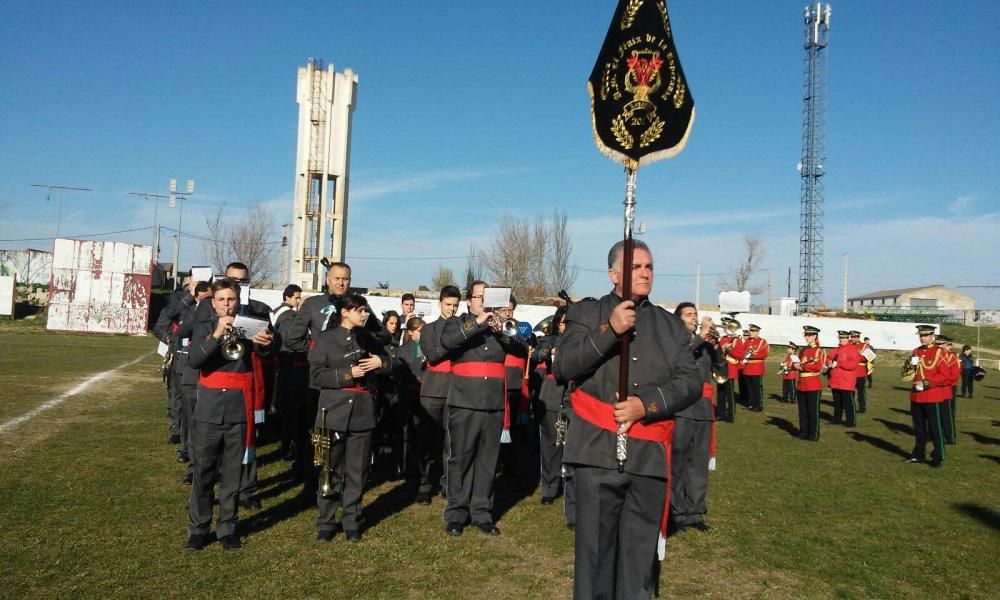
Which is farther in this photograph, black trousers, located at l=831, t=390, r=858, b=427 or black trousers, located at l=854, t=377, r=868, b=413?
black trousers, located at l=854, t=377, r=868, b=413

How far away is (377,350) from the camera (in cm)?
657

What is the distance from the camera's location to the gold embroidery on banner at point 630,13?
14.5 feet

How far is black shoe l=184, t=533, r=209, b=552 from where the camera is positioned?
5.77m

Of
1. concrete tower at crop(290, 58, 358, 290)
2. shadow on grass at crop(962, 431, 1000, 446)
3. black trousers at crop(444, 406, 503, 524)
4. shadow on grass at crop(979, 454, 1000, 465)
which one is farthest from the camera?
concrete tower at crop(290, 58, 358, 290)

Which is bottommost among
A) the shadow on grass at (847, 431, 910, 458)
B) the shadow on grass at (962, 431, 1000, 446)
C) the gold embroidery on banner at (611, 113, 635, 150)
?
the shadow on grass at (847, 431, 910, 458)

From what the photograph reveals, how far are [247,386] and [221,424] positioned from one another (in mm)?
365

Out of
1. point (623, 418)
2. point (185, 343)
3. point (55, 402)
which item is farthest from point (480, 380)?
point (55, 402)

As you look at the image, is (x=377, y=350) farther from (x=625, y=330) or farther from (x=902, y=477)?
(x=902, y=477)

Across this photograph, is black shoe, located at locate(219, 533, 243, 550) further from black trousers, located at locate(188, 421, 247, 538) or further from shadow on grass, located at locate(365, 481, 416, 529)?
shadow on grass, located at locate(365, 481, 416, 529)

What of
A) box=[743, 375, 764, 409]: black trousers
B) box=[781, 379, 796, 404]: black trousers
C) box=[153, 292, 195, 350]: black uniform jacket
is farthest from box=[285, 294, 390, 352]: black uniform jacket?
box=[781, 379, 796, 404]: black trousers

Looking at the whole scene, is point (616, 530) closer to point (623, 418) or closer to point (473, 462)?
point (623, 418)

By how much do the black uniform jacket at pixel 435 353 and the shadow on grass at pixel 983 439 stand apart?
38.1 ft

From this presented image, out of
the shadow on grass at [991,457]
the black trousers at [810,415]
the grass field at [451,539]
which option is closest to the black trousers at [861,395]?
the black trousers at [810,415]

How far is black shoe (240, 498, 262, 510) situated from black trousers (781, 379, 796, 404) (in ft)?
57.4
